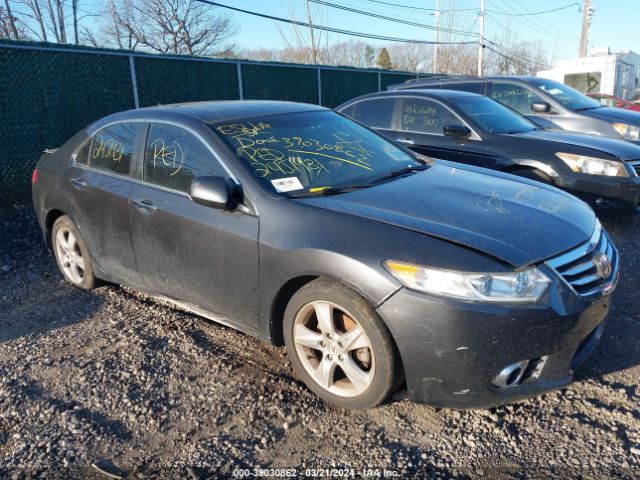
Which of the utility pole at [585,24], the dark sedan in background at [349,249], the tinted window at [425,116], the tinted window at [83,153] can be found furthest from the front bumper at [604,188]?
the utility pole at [585,24]

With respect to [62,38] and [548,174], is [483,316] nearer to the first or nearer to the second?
[548,174]

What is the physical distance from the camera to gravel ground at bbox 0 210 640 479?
2.52 metres

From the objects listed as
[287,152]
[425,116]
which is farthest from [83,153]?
[425,116]

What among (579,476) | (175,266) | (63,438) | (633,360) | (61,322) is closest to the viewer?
(579,476)

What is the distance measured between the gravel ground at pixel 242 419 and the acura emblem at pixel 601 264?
63cm

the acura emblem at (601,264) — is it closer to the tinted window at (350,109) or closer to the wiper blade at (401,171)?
the wiper blade at (401,171)

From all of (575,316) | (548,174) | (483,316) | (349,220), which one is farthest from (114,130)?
(548,174)

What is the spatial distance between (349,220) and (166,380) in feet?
4.88

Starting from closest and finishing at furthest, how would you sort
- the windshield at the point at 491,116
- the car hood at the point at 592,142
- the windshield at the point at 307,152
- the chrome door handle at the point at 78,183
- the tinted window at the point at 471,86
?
the windshield at the point at 307,152
the chrome door handle at the point at 78,183
the car hood at the point at 592,142
the windshield at the point at 491,116
the tinted window at the point at 471,86

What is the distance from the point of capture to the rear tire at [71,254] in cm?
453

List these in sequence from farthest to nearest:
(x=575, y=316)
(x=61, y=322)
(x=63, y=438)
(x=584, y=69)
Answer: (x=584, y=69)
(x=61, y=322)
(x=63, y=438)
(x=575, y=316)

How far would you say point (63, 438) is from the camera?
278 cm

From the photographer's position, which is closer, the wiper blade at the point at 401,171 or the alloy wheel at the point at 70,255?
the wiper blade at the point at 401,171

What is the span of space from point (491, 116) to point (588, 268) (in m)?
3.99
